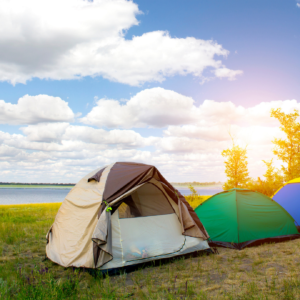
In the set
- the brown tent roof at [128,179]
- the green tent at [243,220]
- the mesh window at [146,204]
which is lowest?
the green tent at [243,220]

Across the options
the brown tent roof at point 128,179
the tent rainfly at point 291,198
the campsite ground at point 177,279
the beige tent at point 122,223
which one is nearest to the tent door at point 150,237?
the beige tent at point 122,223

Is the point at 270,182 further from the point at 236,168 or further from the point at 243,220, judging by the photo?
the point at 243,220

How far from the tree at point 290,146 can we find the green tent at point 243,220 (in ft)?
53.6

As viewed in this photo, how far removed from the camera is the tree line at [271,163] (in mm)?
22969

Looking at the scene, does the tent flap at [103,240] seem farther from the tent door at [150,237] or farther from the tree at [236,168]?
the tree at [236,168]

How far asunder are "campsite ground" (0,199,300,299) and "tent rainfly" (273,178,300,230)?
2.66m

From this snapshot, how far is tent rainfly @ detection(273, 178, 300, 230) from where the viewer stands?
930 cm

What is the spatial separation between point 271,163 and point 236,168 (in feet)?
11.4

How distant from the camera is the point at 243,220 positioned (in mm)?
7590

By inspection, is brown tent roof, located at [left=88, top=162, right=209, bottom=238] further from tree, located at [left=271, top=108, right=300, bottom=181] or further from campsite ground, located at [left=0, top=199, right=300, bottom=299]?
tree, located at [left=271, top=108, right=300, bottom=181]

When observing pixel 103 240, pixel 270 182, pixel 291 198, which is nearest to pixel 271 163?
pixel 270 182

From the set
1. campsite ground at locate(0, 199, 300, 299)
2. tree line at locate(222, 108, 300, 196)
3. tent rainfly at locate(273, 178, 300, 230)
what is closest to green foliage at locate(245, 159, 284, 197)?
tree line at locate(222, 108, 300, 196)

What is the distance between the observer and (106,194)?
225 inches

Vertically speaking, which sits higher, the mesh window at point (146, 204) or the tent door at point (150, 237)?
the mesh window at point (146, 204)
